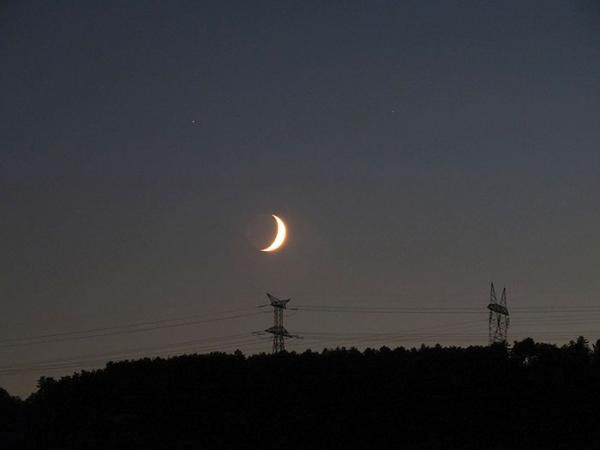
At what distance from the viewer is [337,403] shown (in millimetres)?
93625

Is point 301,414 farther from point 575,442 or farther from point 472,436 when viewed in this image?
point 575,442

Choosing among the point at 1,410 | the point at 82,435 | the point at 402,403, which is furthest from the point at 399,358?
the point at 1,410

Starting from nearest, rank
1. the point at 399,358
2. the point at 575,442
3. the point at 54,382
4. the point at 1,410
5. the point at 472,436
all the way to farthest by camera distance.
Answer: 1. the point at 575,442
2. the point at 472,436
3. the point at 399,358
4. the point at 54,382
5. the point at 1,410

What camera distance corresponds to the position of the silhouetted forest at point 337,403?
A: 88812mm

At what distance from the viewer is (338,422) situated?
90.8 meters

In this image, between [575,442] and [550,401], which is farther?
[550,401]

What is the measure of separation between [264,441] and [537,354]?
28461mm

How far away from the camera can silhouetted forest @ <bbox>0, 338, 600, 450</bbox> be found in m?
88.8

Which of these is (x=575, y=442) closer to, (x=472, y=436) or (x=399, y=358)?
(x=472, y=436)

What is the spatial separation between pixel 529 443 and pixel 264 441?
2149 cm

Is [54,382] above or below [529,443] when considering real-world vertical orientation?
above

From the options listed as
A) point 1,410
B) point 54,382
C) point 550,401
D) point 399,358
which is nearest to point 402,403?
point 399,358

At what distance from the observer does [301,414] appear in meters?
92.5

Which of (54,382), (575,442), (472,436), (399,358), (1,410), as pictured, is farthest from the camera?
(1,410)
